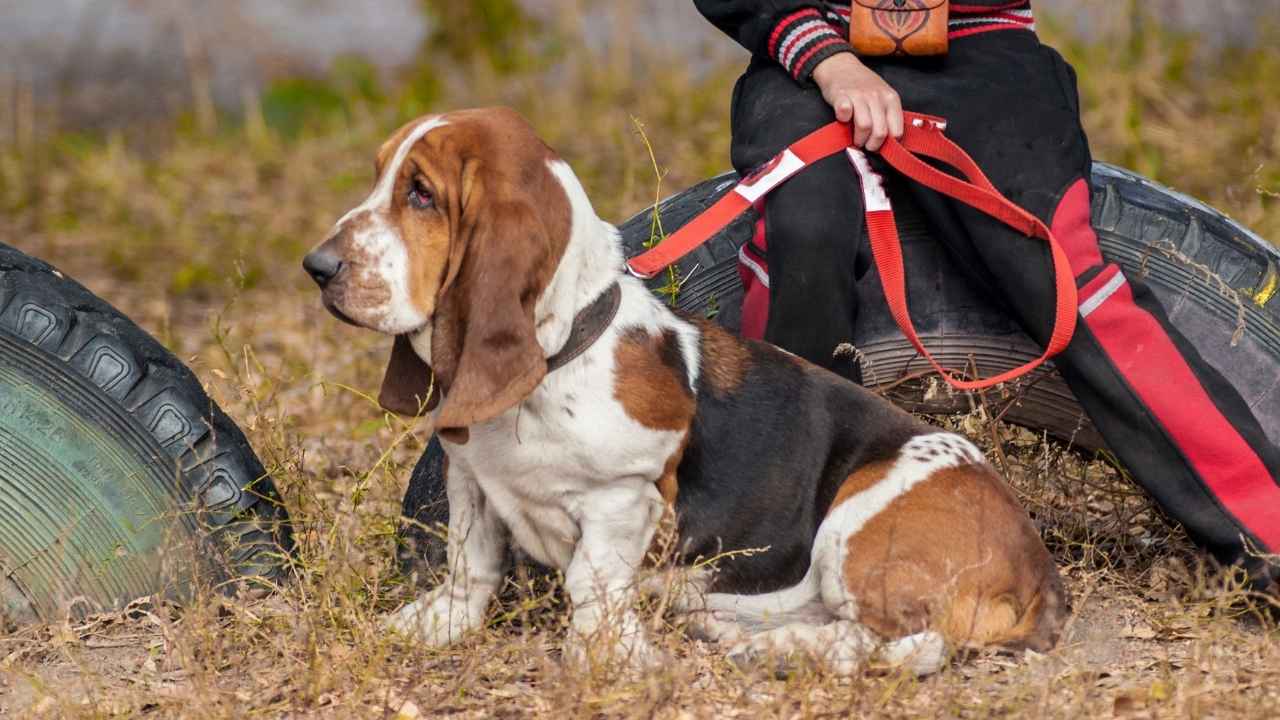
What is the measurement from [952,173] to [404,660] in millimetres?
1945

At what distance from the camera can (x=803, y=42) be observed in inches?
167

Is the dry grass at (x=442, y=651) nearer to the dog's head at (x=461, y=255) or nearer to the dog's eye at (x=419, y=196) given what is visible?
the dog's head at (x=461, y=255)

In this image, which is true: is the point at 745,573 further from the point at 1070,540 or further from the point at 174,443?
the point at 174,443

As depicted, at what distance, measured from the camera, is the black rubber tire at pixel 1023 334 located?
13.8 ft

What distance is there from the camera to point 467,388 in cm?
341

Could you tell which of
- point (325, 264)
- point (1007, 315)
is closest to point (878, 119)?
point (1007, 315)

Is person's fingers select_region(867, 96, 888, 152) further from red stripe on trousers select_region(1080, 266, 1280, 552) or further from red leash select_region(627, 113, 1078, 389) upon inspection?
red stripe on trousers select_region(1080, 266, 1280, 552)

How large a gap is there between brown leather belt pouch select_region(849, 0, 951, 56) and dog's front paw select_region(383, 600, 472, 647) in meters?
1.90

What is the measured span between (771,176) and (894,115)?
14.4 inches

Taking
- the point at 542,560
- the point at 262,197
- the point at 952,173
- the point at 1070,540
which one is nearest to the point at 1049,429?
the point at 1070,540

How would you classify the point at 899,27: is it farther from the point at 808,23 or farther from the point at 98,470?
the point at 98,470

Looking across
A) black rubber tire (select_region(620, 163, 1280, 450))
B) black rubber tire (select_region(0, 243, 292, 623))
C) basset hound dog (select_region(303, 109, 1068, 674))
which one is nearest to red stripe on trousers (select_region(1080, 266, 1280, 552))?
black rubber tire (select_region(620, 163, 1280, 450))

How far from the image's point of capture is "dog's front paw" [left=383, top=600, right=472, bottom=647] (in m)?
3.77

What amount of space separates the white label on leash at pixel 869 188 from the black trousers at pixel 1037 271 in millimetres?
29
